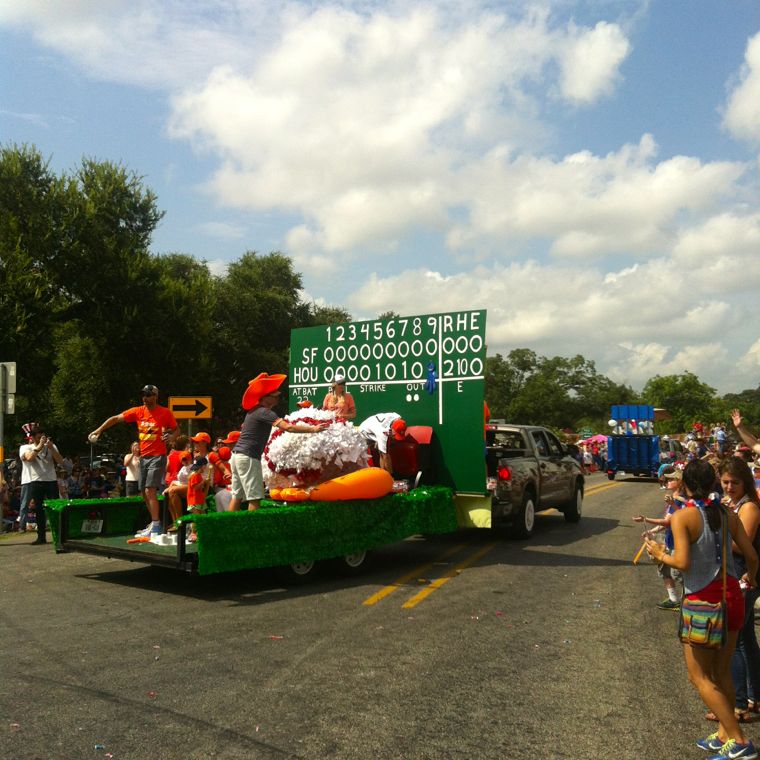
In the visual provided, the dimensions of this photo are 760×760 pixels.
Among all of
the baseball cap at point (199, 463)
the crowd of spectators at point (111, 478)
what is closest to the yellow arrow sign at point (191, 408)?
the crowd of spectators at point (111, 478)

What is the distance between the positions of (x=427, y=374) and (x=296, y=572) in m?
3.54

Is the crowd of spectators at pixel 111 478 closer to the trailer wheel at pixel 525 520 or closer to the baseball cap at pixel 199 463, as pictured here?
the baseball cap at pixel 199 463

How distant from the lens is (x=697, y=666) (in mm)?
4309

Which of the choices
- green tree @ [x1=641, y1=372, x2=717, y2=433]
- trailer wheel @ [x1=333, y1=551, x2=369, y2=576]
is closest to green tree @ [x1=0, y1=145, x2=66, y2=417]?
trailer wheel @ [x1=333, y1=551, x2=369, y2=576]

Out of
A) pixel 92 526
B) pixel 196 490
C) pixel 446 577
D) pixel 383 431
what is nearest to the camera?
pixel 446 577

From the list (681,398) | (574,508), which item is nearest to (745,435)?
(574,508)

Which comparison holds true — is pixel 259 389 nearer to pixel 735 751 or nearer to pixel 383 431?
pixel 383 431

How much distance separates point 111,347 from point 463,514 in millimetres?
21725

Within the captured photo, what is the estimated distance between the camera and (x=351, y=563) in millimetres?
9492

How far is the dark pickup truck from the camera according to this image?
1208 cm

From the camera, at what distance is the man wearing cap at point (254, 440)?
9.11 m

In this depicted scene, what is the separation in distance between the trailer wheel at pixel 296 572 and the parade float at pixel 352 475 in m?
0.03

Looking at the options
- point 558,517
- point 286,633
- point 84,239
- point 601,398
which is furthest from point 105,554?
point 601,398

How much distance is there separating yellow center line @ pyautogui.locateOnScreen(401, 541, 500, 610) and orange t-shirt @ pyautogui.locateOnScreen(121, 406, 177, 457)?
146 inches
